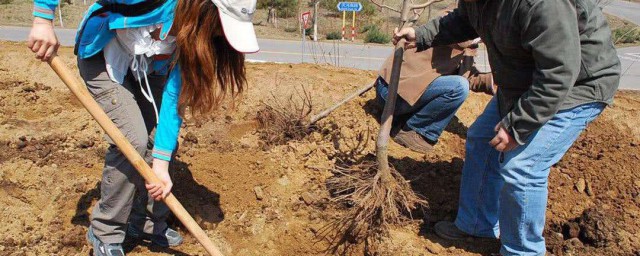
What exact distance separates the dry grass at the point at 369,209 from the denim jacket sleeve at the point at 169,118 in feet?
3.82

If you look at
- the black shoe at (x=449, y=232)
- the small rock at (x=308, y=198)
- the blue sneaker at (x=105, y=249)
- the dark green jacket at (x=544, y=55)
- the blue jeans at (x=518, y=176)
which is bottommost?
the small rock at (x=308, y=198)

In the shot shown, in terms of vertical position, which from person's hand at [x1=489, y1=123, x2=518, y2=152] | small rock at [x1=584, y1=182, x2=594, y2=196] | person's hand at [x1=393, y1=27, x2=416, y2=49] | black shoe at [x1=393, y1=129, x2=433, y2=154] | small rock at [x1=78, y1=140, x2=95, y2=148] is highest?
person's hand at [x1=393, y1=27, x2=416, y2=49]

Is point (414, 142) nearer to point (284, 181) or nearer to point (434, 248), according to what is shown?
point (284, 181)

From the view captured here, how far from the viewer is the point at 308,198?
345 centimetres

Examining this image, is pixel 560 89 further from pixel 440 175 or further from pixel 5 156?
pixel 5 156

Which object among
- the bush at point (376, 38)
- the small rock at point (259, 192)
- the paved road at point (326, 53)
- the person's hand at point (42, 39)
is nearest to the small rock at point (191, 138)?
the small rock at point (259, 192)

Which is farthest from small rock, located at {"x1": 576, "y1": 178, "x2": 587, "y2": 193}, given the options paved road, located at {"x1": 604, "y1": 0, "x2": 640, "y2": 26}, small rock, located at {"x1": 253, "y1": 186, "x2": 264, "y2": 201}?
paved road, located at {"x1": 604, "y1": 0, "x2": 640, "y2": 26}

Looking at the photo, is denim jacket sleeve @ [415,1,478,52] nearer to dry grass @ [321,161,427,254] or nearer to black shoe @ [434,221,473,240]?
dry grass @ [321,161,427,254]

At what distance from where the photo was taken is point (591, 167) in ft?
12.4

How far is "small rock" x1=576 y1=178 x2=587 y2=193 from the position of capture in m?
3.60

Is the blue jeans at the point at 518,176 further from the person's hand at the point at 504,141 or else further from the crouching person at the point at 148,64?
the crouching person at the point at 148,64

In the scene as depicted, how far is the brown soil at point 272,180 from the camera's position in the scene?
3.07 meters

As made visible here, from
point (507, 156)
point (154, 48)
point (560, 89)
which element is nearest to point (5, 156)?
point (154, 48)

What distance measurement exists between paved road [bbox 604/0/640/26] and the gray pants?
2790 centimetres
